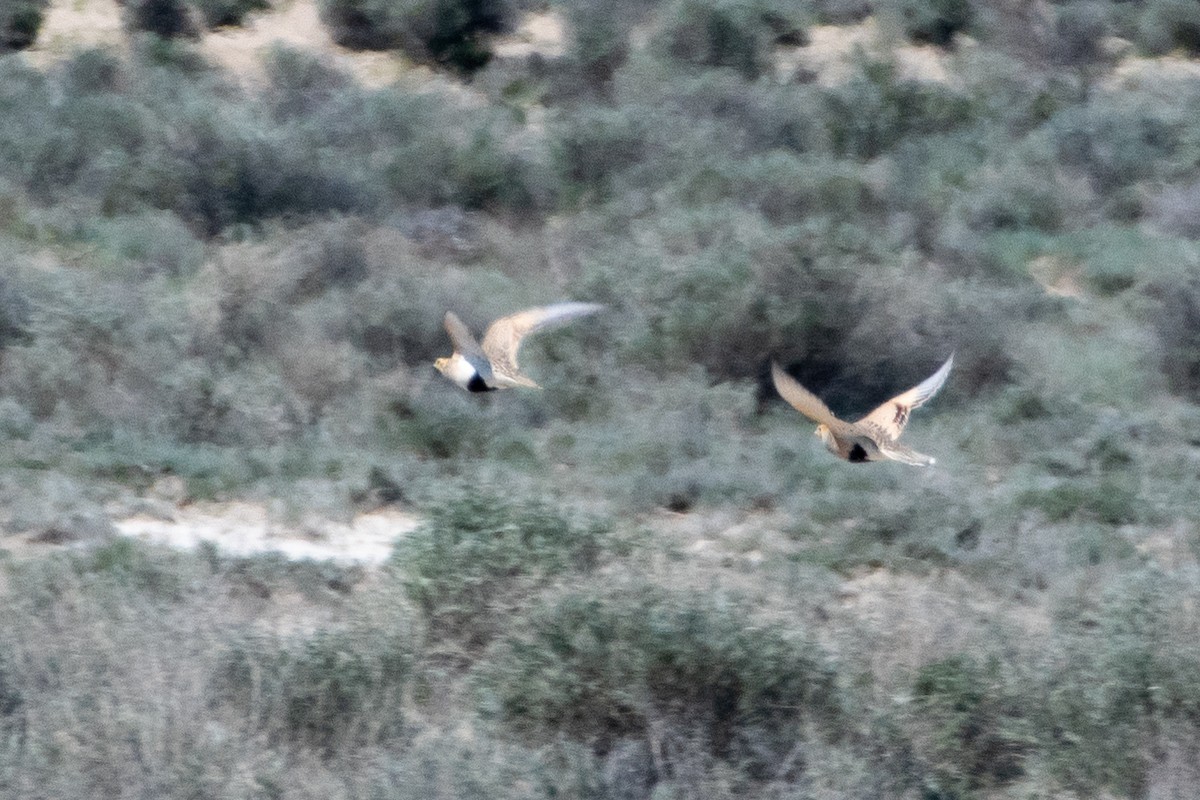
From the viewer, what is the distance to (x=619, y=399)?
12281 millimetres

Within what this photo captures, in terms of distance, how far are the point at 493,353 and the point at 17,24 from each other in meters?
19.7

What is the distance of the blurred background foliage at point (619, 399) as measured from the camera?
6086 mm

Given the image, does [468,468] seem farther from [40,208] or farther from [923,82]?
[923,82]

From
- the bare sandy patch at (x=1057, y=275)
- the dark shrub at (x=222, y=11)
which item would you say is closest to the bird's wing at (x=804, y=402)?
the bare sandy patch at (x=1057, y=275)

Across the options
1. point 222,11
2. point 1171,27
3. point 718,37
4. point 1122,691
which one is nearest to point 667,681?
point 1122,691

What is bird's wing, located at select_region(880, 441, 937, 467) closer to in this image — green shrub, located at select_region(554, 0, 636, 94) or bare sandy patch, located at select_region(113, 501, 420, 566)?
bare sandy patch, located at select_region(113, 501, 420, 566)

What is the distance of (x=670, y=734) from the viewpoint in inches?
234

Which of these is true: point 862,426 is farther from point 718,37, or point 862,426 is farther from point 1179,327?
point 718,37

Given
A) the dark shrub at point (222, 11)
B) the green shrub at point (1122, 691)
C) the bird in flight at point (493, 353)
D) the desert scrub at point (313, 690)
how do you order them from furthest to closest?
the dark shrub at point (222, 11) → the bird in flight at point (493, 353) → the green shrub at point (1122, 691) → the desert scrub at point (313, 690)

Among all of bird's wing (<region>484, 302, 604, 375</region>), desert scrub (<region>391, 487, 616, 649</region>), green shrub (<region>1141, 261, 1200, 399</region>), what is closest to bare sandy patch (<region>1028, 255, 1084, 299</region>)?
green shrub (<region>1141, 261, 1200, 399</region>)

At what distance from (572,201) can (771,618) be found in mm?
11989

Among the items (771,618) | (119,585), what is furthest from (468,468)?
(771,618)

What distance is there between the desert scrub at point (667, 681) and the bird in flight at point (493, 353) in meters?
1.07

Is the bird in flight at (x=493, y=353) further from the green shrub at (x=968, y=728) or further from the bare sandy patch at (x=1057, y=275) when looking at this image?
the bare sandy patch at (x=1057, y=275)
